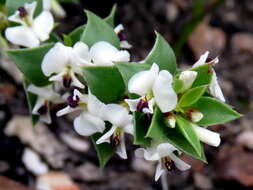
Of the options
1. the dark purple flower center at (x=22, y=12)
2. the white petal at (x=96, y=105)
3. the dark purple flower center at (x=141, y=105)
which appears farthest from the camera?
the dark purple flower center at (x=22, y=12)

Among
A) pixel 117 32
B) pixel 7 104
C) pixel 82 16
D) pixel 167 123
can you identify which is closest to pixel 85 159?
pixel 7 104

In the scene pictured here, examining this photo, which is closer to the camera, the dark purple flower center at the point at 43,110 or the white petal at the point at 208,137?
the white petal at the point at 208,137

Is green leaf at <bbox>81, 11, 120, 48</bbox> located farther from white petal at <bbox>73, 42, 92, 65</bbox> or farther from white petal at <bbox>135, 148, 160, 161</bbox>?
white petal at <bbox>135, 148, 160, 161</bbox>

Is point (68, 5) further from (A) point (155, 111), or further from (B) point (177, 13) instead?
(A) point (155, 111)

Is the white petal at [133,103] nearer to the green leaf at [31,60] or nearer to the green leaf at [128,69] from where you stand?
the green leaf at [128,69]

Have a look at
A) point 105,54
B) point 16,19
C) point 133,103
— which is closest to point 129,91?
Result: point 133,103

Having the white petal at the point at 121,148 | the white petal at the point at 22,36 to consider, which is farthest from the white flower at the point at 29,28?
the white petal at the point at 121,148

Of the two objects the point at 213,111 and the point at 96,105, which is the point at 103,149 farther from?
the point at 213,111

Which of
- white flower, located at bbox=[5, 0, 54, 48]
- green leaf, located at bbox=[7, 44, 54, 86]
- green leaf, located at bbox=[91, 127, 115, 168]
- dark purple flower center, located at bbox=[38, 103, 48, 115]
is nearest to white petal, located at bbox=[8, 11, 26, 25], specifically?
white flower, located at bbox=[5, 0, 54, 48]
